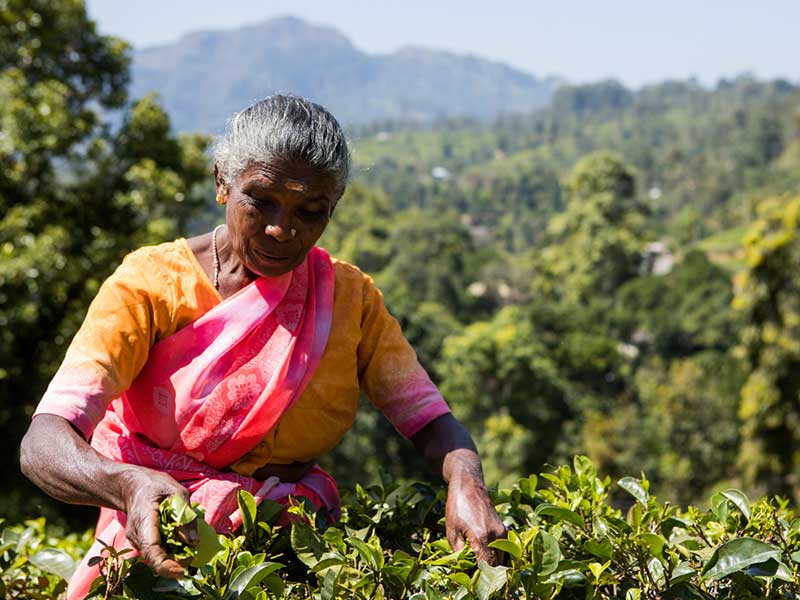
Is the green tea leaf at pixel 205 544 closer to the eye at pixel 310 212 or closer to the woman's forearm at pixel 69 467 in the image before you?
the woman's forearm at pixel 69 467

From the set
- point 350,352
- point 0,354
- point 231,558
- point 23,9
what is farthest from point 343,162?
point 23,9

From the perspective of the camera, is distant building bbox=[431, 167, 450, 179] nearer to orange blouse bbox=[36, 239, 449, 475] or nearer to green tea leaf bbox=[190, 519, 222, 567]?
orange blouse bbox=[36, 239, 449, 475]

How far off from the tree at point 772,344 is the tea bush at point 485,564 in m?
11.9

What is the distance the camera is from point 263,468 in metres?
2.11

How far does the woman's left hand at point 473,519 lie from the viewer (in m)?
1.78

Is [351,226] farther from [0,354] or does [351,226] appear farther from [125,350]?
[125,350]

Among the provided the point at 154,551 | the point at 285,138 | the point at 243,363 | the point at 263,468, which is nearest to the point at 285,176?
the point at 285,138

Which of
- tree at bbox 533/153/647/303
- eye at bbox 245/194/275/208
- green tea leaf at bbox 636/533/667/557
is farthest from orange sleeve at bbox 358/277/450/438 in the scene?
tree at bbox 533/153/647/303

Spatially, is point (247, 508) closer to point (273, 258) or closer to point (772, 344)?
point (273, 258)

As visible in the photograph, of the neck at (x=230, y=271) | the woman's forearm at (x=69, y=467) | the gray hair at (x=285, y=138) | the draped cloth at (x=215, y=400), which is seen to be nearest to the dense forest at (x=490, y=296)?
the gray hair at (x=285, y=138)

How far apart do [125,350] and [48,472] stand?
11.9 inches

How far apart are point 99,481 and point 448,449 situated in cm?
83

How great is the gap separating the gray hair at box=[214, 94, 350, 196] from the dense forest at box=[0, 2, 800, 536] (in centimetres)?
18

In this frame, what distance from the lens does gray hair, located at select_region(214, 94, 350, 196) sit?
1.89 m
